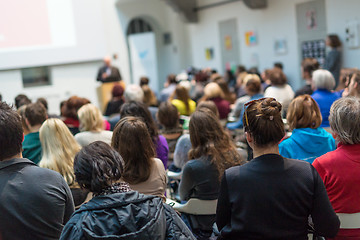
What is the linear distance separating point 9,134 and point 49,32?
31.7 ft

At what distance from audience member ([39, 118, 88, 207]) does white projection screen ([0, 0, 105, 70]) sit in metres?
8.56

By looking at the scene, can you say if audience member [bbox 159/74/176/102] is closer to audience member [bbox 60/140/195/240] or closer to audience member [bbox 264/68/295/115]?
audience member [bbox 264/68/295/115]

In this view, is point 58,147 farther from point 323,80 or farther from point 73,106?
point 323,80

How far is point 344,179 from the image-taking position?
2.31 m

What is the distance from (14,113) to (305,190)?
1.45 metres

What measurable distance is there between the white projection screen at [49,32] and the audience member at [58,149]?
8.56 m

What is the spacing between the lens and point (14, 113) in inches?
89.1

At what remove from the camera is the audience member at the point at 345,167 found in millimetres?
2305

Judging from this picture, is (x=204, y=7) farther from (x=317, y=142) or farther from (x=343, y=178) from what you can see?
(x=343, y=178)

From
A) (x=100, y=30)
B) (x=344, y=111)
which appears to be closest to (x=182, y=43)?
(x=100, y=30)

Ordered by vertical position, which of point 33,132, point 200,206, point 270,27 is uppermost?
point 270,27

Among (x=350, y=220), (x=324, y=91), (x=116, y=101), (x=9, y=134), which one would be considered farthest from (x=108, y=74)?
(x=350, y=220)

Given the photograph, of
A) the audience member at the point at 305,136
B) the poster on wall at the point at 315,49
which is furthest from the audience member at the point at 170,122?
the poster on wall at the point at 315,49

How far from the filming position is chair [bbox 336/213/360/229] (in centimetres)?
230
